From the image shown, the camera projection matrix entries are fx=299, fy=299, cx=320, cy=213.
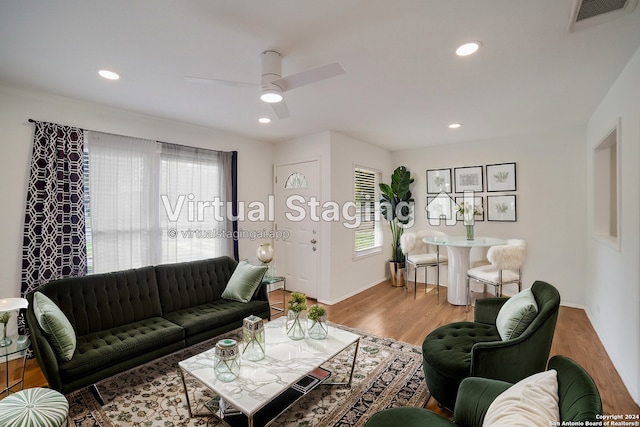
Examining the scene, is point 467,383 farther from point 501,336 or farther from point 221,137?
point 221,137

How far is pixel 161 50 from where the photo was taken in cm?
213

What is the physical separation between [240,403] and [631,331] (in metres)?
2.87

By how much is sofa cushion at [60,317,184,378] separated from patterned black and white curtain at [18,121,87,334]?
0.98 meters

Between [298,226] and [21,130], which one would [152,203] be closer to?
[21,130]

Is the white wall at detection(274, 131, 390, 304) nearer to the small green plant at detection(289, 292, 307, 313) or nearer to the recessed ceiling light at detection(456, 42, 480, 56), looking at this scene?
the small green plant at detection(289, 292, 307, 313)

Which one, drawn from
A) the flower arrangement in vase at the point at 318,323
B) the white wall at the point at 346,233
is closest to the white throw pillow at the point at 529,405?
the flower arrangement in vase at the point at 318,323

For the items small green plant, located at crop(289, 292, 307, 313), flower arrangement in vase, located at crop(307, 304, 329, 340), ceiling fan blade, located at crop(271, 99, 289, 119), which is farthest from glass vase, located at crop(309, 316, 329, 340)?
ceiling fan blade, located at crop(271, 99, 289, 119)

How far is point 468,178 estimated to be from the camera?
4918 millimetres

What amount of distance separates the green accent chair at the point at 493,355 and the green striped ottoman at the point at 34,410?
7.07 ft

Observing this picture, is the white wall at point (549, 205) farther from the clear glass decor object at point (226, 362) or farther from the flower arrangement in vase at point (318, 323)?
the clear glass decor object at point (226, 362)

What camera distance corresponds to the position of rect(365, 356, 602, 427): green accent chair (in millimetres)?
995

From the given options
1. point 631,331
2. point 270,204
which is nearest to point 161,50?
point 270,204

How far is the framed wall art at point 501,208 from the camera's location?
179 inches

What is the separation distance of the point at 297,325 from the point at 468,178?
155 inches
